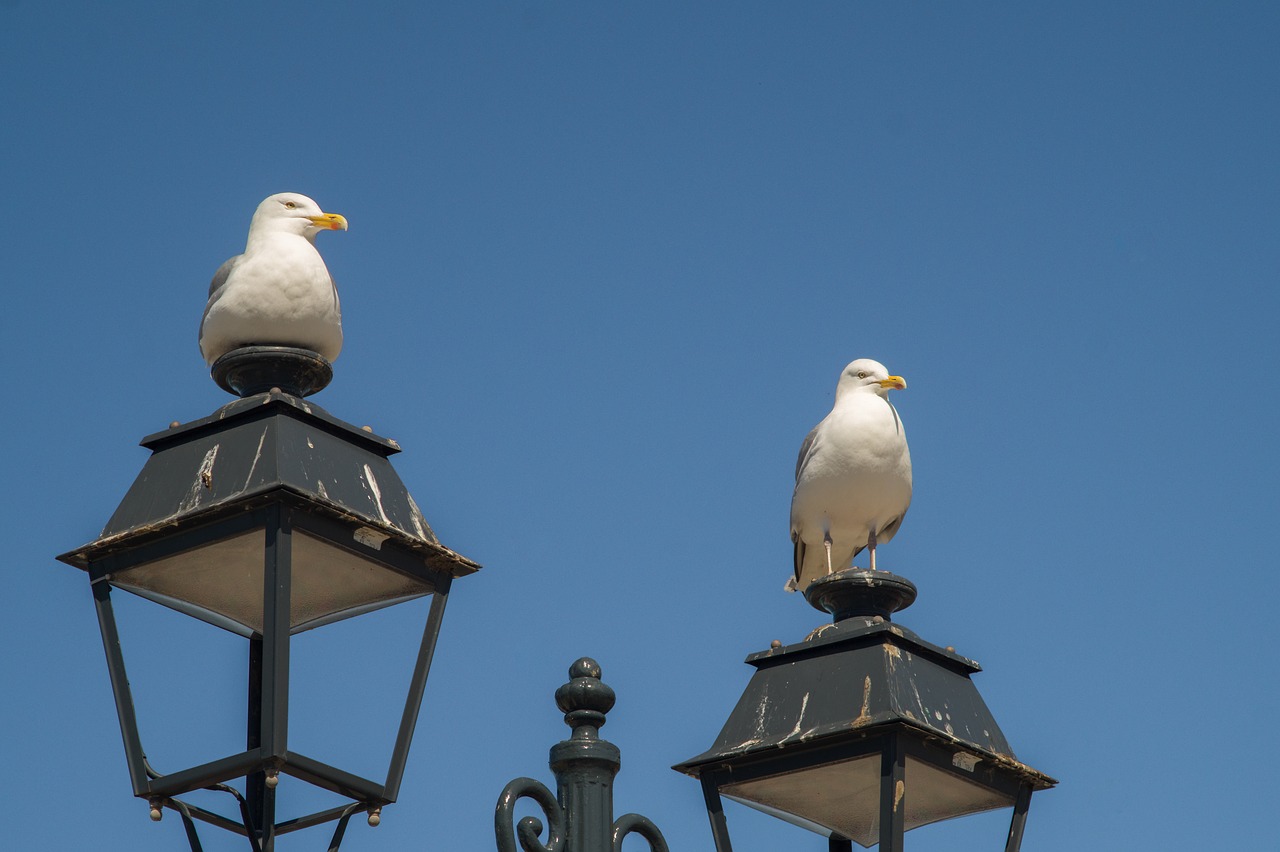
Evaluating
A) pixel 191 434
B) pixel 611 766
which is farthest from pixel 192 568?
pixel 611 766

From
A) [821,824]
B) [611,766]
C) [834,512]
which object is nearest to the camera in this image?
[611,766]

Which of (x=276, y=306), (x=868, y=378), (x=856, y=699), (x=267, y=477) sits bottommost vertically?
(x=856, y=699)

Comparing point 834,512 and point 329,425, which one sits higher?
point 834,512

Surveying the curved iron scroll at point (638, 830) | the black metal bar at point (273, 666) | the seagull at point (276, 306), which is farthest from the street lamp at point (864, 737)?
the seagull at point (276, 306)

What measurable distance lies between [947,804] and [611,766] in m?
1.25

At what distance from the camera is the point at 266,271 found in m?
5.39

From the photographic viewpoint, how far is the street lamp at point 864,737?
5312 mm

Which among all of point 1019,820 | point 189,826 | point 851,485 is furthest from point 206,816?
point 851,485

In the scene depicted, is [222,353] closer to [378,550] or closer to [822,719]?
[378,550]

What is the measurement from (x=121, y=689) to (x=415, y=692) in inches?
28.9

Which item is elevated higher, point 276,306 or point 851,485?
point 851,485

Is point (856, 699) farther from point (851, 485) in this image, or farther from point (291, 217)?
point (851, 485)

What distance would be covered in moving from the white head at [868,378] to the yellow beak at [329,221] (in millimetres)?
3804

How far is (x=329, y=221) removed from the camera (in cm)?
635
